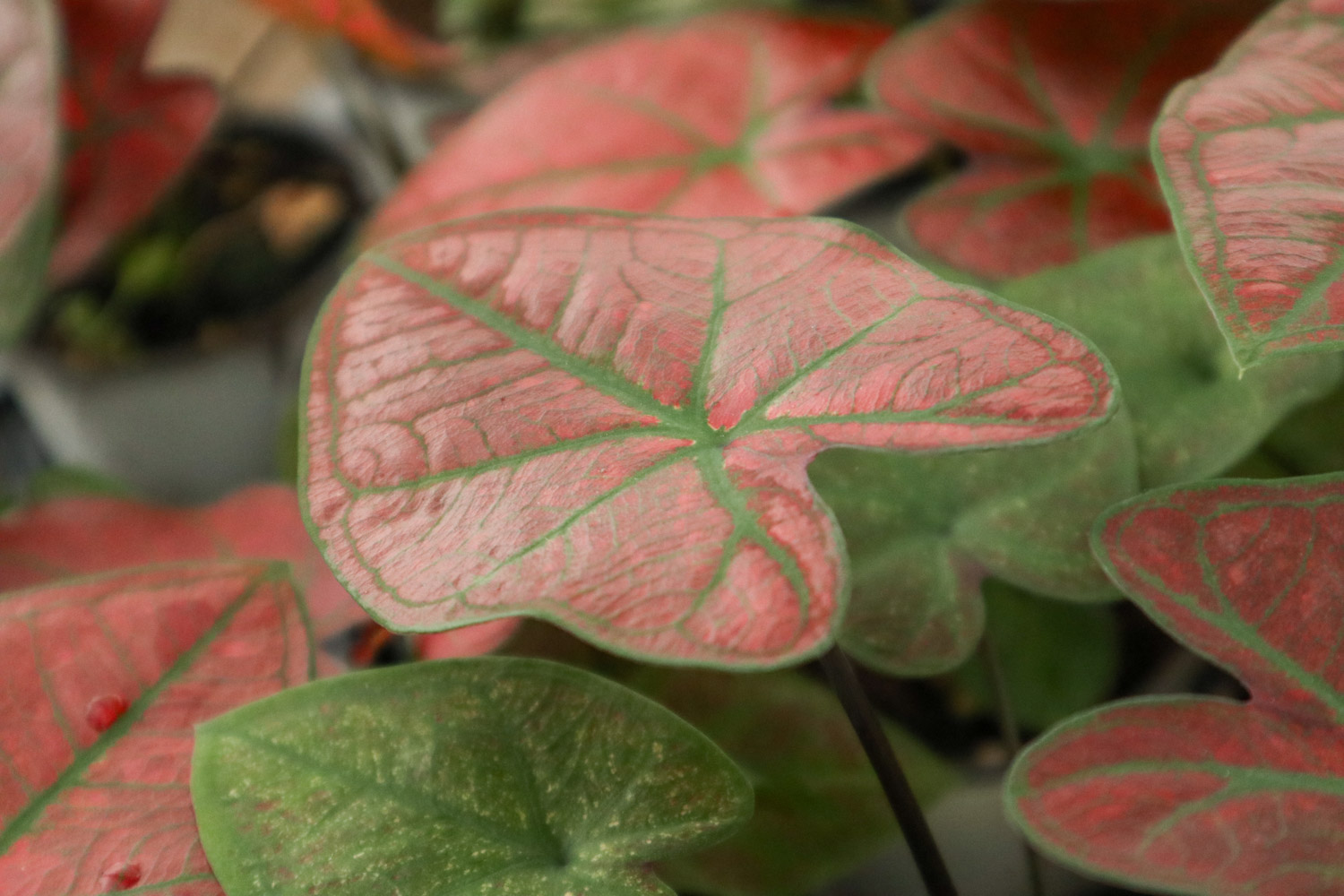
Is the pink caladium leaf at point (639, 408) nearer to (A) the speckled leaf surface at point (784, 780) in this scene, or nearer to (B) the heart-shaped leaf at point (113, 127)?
(A) the speckled leaf surface at point (784, 780)

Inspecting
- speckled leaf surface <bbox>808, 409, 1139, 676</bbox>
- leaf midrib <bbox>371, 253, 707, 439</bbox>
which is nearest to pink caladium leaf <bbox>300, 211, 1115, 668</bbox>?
leaf midrib <bbox>371, 253, 707, 439</bbox>

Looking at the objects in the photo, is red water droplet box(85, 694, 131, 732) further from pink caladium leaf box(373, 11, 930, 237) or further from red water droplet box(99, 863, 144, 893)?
pink caladium leaf box(373, 11, 930, 237)

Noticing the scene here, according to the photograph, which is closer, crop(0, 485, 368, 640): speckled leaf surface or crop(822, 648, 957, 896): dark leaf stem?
crop(822, 648, 957, 896): dark leaf stem

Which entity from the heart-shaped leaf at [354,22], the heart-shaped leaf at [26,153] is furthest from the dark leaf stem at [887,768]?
the heart-shaped leaf at [354,22]

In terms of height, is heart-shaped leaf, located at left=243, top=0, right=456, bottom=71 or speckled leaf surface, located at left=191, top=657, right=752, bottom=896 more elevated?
heart-shaped leaf, located at left=243, top=0, right=456, bottom=71

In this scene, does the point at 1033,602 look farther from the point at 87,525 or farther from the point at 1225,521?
the point at 87,525

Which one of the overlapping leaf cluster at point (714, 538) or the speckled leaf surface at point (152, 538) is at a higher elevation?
the overlapping leaf cluster at point (714, 538)

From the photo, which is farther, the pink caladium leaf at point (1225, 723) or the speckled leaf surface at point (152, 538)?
the speckled leaf surface at point (152, 538)
